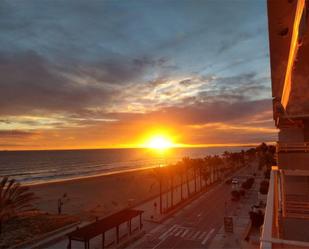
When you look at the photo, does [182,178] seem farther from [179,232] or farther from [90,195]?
[179,232]

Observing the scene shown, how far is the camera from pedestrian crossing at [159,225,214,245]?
82.0ft

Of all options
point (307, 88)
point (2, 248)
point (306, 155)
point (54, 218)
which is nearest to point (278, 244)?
point (307, 88)

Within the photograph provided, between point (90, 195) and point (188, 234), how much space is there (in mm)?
30877

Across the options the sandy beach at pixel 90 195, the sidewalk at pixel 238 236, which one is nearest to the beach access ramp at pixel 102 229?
the sidewalk at pixel 238 236

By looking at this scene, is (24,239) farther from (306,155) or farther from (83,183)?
(83,183)

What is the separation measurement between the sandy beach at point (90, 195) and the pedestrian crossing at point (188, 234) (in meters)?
12.4

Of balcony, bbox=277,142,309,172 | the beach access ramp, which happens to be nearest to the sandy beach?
the beach access ramp

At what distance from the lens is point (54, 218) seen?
32438 mm

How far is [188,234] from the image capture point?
2600 centimetres

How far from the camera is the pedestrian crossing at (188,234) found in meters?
25.0

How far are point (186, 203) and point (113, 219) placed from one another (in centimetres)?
1796

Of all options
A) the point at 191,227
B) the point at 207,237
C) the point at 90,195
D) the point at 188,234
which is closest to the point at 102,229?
the point at 188,234

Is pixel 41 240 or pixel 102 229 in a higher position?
pixel 102 229

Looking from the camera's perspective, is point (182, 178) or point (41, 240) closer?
point (41, 240)
